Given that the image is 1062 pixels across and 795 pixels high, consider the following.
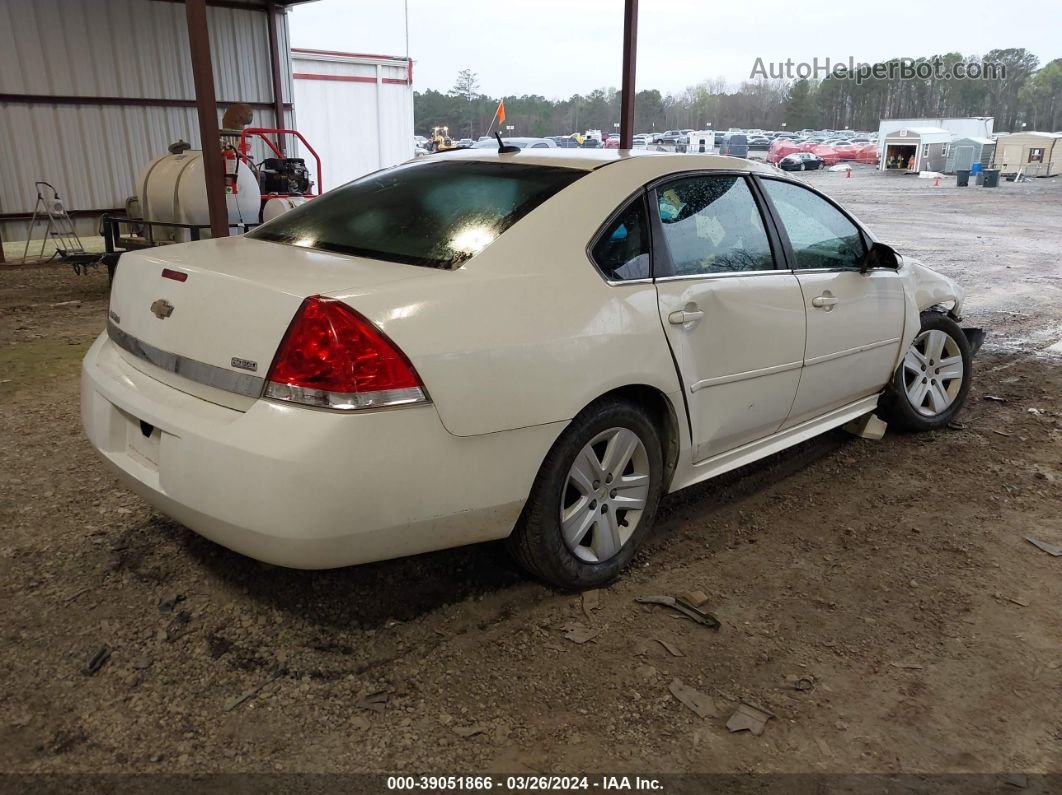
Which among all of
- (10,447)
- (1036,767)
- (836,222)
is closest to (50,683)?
(10,447)

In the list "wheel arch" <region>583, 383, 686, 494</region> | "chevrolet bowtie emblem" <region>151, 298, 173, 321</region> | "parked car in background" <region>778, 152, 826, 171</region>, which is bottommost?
"parked car in background" <region>778, 152, 826, 171</region>

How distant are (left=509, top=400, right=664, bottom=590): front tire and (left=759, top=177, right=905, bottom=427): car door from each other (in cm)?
96

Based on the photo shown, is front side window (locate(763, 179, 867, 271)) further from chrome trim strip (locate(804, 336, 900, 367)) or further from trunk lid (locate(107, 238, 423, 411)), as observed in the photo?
trunk lid (locate(107, 238, 423, 411))

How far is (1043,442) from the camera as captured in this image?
4.52m

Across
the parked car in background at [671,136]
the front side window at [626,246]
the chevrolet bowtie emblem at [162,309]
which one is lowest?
the parked car in background at [671,136]

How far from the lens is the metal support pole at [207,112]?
7.05 meters

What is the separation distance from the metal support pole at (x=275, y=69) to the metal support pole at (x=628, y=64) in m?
7.25

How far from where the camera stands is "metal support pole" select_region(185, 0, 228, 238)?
278 inches

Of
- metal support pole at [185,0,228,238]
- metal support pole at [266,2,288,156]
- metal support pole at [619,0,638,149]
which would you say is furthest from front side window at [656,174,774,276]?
metal support pole at [266,2,288,156]

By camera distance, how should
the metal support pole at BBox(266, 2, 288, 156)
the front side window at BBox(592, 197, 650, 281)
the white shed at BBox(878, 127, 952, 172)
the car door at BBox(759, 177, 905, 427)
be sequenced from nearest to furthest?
the front side window at BBox(592, 197, 650, 281), the car door at BBox(759, 177, 905, 427), the metal support pole at BBox(266, 2, 288, 156), the white shed at BBox(878, 127, 952, 172)

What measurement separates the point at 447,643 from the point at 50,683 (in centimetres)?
112

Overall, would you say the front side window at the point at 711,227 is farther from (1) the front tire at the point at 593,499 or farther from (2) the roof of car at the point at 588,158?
(1) the front tire at the point at 593,499

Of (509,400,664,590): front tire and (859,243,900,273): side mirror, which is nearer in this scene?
(509,400,664,590): front tire

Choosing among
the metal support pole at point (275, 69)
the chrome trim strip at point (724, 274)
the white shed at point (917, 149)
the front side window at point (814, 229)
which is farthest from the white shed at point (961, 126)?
the chrome trim strip at point (724, 274)
